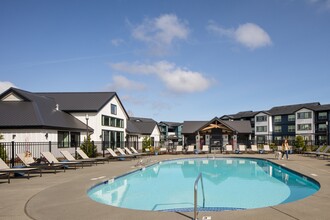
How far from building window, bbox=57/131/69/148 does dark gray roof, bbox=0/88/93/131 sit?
2.68ft

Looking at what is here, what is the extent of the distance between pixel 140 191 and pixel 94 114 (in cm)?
2092

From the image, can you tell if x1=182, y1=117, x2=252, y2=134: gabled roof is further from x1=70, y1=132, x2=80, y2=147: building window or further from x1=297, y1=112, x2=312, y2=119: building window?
x1=297, y1=112, x2=312, y2=119: building window

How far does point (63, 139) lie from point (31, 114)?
162 inches

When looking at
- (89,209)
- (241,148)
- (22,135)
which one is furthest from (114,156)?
(89,209)

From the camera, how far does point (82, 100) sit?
34.6 metres

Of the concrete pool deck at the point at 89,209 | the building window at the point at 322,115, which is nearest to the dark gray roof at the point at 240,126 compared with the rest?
the building window at the point at 322,115

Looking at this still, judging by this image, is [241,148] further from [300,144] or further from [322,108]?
[322,108]

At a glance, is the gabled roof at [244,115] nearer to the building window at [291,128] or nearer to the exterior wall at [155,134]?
the building window at [291,128]

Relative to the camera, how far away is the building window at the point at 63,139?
27098 millimetres

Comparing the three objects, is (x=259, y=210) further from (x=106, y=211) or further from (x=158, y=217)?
(x=106, y=211)

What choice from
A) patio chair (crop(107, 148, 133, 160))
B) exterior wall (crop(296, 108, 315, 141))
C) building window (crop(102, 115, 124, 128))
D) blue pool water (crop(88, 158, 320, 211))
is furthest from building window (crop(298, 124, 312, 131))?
blue pool water (crop(88, 158, 320, 211))

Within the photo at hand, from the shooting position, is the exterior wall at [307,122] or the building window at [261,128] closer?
the exterior wall at [307,122]

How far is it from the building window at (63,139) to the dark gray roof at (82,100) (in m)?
4.39

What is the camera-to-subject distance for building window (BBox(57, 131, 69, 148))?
2710 centimetres
